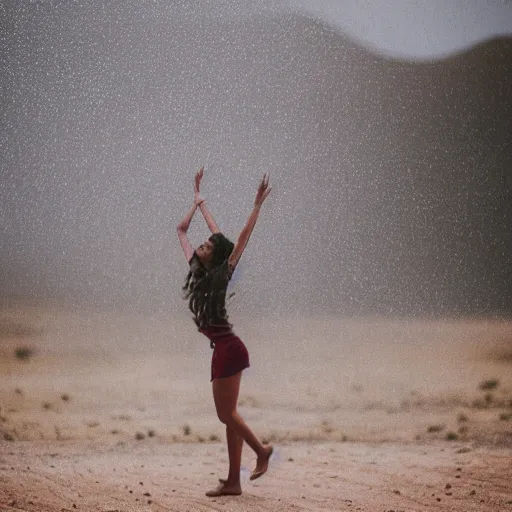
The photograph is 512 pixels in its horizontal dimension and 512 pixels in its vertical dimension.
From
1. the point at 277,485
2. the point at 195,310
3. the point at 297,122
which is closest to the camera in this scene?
the point at 195,310

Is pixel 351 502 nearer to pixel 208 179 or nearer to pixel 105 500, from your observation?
pixel 105 500

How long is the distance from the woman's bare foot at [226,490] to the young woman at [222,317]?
28 centimetres

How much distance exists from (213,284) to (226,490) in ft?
4.03

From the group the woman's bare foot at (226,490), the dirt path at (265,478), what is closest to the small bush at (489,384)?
the dirt path at (265,478)

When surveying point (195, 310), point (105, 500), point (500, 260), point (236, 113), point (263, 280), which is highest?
point (236, 113)

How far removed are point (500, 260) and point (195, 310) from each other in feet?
10.7

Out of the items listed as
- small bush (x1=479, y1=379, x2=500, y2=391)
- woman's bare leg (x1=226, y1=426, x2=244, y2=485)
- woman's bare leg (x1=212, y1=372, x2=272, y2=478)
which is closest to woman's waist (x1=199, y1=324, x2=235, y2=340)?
woman's bare leg (x1=212, y1=372, x2=272, y2=478)

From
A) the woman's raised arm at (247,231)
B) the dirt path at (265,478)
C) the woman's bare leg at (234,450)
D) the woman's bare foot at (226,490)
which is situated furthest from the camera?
the dirt path at (265,478)

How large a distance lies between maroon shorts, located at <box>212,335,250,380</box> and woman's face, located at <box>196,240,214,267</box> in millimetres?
426

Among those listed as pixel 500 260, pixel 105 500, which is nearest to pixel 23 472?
pixel 105 500

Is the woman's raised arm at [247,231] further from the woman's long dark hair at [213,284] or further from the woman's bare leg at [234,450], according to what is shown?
the woman's bare leg at [234,450]

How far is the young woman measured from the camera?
462 centimetres

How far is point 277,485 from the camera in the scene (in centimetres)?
539

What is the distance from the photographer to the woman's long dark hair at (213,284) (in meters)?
4.67
